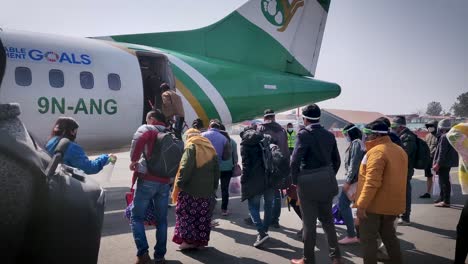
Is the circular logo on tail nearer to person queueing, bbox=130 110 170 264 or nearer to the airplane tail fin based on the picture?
the airplane tail fin

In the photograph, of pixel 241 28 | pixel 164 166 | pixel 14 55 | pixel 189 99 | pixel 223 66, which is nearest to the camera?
pixel 164 166

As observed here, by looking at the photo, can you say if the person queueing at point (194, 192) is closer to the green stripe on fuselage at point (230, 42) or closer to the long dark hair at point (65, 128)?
the long dark hair at point (65, 128)

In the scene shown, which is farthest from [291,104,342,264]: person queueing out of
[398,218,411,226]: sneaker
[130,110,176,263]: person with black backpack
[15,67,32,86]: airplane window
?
[15,67,32,86]: airplane window

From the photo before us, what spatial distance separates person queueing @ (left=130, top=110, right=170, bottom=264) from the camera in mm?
4180

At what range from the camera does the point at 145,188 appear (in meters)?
4.24

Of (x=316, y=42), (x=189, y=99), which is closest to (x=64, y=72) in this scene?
(x=189, y=99)

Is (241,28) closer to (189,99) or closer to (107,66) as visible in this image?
(189,99)

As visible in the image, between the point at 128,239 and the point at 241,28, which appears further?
the point at 241,28

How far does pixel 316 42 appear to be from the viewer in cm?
1222

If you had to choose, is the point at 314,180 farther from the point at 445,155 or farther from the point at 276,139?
the point at 445,155

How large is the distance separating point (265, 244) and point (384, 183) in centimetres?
209

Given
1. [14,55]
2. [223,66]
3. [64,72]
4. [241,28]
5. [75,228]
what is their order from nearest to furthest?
[75,228], [14,55], [64,72], [223,66], [241,28]

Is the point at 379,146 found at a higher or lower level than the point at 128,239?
higher

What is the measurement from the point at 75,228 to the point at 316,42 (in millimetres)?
11967
